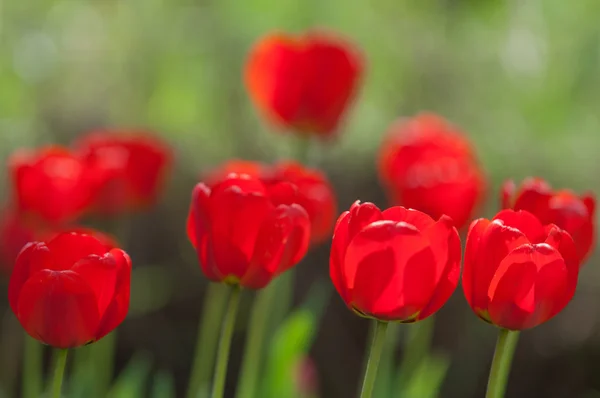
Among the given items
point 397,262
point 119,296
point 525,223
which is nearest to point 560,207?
point 525,223

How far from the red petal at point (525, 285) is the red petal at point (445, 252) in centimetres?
4

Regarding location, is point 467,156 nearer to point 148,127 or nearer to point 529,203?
point 529,203

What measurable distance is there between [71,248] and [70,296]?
69mm

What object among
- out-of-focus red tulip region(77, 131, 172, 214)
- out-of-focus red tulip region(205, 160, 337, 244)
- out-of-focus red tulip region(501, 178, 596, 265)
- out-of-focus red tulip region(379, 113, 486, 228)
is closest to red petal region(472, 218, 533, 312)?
out-of-focus red tulip region(501, 178, 596, 265)

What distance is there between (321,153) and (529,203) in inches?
66.0

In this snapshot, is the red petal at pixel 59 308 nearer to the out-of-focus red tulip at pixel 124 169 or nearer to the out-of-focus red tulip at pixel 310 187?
the out-of-focus red tulip at pixel 310 187

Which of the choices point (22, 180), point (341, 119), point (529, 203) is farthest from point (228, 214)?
point (341, 119)

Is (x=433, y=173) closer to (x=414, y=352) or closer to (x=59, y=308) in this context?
(x=414, y=352)

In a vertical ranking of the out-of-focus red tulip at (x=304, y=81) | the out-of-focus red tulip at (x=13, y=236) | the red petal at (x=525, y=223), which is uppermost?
the out-of-focus red tulip at (x=304, y=81)

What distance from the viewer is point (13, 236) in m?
1.48

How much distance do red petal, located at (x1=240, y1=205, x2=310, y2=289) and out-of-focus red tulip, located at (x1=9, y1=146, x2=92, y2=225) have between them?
0.56 metres

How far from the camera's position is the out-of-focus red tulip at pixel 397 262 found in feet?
2.48

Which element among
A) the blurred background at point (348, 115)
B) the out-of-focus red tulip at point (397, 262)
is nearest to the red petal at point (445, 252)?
the out-of-focus red tulip at point (397, 262)

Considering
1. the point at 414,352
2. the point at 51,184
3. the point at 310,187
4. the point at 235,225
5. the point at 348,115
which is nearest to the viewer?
the point at 235,225
